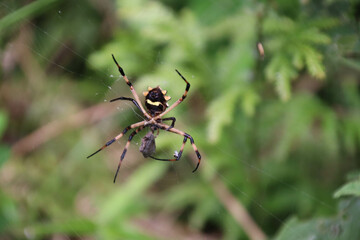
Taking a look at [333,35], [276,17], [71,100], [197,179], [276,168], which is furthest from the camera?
[71,100]

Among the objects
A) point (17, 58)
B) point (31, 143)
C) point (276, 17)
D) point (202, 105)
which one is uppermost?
point (17, 58)

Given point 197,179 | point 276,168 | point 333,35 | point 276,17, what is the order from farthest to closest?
point 197,179 < point 276,168 < point 276,17 < point 333,35

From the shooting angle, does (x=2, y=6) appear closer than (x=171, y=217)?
Yes

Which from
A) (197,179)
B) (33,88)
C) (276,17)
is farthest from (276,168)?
(33,88)

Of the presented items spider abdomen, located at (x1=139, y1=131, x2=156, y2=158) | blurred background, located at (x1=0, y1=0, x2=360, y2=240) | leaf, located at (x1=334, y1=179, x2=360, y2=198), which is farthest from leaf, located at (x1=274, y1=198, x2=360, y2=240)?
spider abdomen, located at (x1=139, y1=131, x2=156, y2=158)

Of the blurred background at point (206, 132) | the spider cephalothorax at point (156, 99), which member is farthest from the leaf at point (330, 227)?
the spider cephalothorax at point (156, 99)

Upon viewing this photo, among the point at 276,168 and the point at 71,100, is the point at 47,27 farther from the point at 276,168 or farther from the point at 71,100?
the point at 276,168

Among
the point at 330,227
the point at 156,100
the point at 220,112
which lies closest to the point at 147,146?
the point at 156,100
